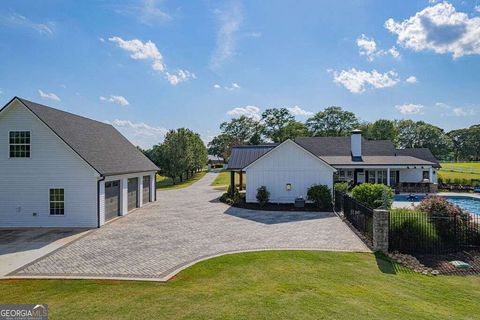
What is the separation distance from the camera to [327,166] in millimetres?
22750

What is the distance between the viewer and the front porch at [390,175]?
109 feet

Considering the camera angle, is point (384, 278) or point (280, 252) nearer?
point (384, 278)

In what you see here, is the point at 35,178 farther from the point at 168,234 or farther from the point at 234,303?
the point at 234,303

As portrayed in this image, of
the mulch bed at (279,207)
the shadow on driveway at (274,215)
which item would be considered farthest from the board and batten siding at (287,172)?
the shadow on driveway at (274,215)

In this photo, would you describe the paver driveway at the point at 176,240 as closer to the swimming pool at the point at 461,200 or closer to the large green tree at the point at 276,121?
the swimming pool at the point at 461,200

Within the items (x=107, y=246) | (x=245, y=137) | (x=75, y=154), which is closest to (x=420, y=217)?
(x=107, y=246)

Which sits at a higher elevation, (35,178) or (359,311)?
(35,178)

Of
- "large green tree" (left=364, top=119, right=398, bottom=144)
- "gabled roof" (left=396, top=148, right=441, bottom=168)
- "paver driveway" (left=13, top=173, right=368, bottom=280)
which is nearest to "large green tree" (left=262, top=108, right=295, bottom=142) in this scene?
"large green tree" (left=364, top=119, right=398, bottom=144)

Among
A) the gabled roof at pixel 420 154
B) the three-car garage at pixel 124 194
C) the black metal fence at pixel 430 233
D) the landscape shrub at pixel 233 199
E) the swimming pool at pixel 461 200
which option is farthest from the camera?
the gabled roof at pixel 420 154

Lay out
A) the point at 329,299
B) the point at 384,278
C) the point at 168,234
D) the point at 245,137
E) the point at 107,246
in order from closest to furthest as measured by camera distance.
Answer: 1. the point at 329,299
2. the point at 384,278
3. the point at 107,246
4. the point at 168,234
5. the point at 245,137

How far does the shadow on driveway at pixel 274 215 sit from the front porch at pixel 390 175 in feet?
47.4

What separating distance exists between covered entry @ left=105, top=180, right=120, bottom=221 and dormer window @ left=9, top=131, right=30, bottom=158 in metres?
4.65

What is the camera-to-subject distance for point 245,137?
86.0 meters

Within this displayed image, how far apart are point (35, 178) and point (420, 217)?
19.9 meters
